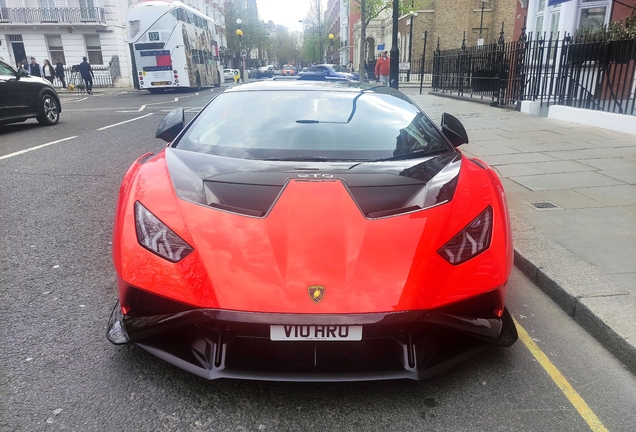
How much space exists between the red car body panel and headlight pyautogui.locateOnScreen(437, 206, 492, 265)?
28 mm

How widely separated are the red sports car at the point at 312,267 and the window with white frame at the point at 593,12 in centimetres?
1399

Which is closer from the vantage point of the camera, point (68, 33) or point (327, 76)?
point (327, 76)

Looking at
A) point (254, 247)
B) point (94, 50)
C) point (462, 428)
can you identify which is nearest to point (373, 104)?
point (254, 247)

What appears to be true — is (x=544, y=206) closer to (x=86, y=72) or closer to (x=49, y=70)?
(x=86, y=72)

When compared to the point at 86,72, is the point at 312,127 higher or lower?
lower

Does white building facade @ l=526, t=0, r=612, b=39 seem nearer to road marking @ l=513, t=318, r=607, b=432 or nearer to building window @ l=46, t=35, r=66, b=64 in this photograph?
road marking @ l=513, t=318, r=607, b=432

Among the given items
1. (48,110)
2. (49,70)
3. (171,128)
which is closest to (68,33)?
(49,70)

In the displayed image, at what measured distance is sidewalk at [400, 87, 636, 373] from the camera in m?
2.66

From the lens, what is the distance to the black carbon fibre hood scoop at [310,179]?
2.17 meters

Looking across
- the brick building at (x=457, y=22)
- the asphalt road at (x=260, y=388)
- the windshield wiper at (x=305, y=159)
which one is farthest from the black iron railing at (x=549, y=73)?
the brick building at (x=457, y=22)

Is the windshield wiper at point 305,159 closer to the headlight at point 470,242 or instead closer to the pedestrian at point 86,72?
the headlight at point 470,242

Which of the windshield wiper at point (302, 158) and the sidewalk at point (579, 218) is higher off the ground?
the windshield wiper at point (302, 158)

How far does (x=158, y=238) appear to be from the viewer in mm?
2061

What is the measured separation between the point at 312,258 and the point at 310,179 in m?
0.53
